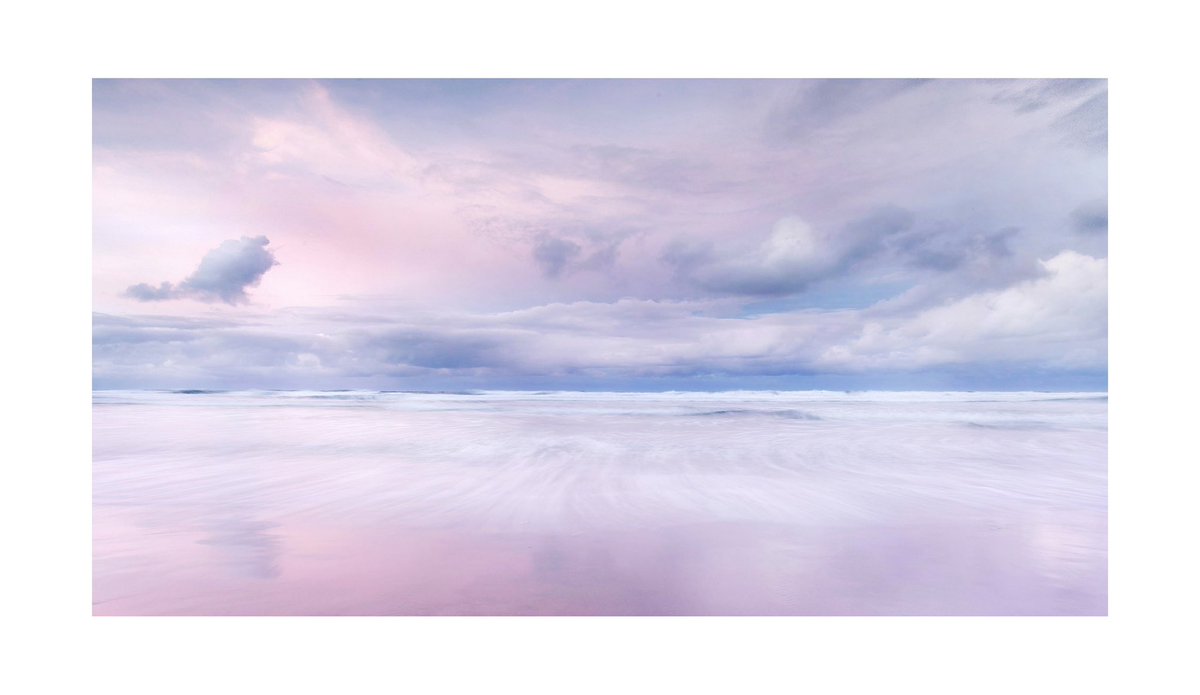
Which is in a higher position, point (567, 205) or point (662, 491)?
point (567, 205)

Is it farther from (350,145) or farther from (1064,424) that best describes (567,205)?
(1064,424)

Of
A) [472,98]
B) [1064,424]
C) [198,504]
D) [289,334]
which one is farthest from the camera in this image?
[1064,424]

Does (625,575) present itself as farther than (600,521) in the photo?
No

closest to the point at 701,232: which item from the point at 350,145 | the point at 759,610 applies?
the point at 350,145

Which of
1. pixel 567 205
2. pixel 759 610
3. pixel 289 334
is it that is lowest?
pixel 759 610

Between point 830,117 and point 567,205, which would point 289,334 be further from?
point 830,117
